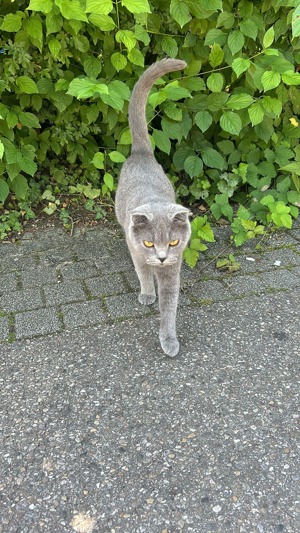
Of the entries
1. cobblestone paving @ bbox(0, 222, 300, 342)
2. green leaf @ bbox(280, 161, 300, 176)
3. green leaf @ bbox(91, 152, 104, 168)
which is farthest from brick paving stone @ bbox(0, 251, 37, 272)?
green leaf @ bbox(280, 161, 300, 176)

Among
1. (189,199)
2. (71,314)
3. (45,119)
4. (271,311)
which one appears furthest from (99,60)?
(271,311)

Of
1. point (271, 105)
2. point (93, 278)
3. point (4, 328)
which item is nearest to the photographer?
point (4, 328)

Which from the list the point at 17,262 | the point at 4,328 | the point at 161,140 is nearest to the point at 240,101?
the point at 161,140

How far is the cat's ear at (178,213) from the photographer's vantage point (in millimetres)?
2275

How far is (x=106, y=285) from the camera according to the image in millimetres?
2994

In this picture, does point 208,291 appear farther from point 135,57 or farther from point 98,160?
point 135,57

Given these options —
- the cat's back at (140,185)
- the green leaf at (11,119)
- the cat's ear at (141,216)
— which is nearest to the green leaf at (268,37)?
the cat's back at (140,185)

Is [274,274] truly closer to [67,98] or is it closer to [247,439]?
[247,439]

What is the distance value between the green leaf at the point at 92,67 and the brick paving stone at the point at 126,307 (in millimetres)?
1580

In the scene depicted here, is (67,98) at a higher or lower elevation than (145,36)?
lower

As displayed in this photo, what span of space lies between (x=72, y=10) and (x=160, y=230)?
4.71ft

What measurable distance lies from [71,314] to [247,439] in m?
1.28

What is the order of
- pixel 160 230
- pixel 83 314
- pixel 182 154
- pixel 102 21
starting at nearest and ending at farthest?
pixel 160 230
pixel 83 314
pixel 102 21
pixel 182 154

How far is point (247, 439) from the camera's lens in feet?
6.31
